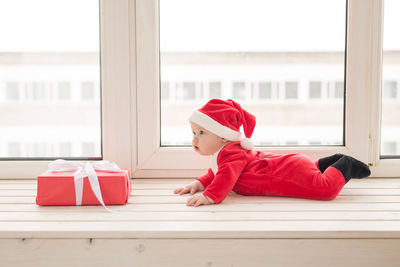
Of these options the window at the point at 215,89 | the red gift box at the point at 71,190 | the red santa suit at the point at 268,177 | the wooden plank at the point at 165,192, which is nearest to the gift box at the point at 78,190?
the red gift box at the point at 71,190

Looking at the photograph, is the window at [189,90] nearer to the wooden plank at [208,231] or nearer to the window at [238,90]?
the window at [238,90]

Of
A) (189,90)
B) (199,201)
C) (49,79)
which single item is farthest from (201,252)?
(49,79)

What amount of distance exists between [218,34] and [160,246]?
32.1 inches

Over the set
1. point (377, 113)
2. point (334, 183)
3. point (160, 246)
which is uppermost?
point (377, 113)

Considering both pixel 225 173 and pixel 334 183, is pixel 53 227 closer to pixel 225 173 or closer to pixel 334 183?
pixel 225 173

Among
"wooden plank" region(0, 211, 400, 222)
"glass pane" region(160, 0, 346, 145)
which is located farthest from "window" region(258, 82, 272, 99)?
"wooden plank" region(0, 211, 400, 222)

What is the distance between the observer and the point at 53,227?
34.6 inches

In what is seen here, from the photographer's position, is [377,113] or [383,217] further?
[377,113]

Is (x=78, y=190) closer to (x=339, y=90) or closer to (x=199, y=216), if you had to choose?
(x=199, y=216)

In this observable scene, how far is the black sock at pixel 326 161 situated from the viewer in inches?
47.2

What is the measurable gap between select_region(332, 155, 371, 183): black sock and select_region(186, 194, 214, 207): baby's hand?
1.31 ft

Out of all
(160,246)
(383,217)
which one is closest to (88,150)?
(160,246)

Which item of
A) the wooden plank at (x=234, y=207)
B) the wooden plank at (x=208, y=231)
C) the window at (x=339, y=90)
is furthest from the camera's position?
the window at (x=339, y=90)

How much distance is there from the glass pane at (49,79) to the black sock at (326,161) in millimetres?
803
